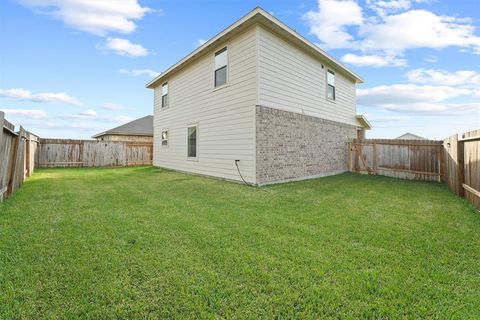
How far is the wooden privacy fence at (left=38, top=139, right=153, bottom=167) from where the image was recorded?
15.3 m

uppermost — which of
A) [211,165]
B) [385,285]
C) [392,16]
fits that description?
[392,16]

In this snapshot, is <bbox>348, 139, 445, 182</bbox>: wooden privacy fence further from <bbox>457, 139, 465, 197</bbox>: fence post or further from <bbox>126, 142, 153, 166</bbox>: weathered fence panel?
<bbox>126, 142, 153, 166</bbox>: weathered fence panel

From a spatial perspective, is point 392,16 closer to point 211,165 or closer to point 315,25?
point 315,25

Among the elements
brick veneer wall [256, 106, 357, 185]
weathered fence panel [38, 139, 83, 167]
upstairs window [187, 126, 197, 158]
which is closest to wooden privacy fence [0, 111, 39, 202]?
upstairs window [187, 126, 197, 158]

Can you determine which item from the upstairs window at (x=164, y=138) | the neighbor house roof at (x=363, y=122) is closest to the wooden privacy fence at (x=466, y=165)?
the neighbor house roof at (x=363, y=122)

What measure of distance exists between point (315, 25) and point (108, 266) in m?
11.3

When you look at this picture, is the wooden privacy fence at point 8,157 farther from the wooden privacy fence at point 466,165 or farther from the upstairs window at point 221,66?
the wooden privacy fence at point 466,165

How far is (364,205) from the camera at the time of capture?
5773 mm

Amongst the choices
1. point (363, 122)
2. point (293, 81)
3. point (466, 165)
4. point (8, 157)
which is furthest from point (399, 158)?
point (8, 157)

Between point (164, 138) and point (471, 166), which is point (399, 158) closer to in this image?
point (471, 166)

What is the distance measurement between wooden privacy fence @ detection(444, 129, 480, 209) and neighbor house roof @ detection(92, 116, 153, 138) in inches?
876

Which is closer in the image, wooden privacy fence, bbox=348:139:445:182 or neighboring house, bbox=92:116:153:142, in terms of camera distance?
wooden privacy fence, bbox=348:139:445:182

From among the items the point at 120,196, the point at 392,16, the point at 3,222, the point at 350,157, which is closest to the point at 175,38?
the point at 120,196

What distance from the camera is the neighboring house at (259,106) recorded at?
26.8 feet
